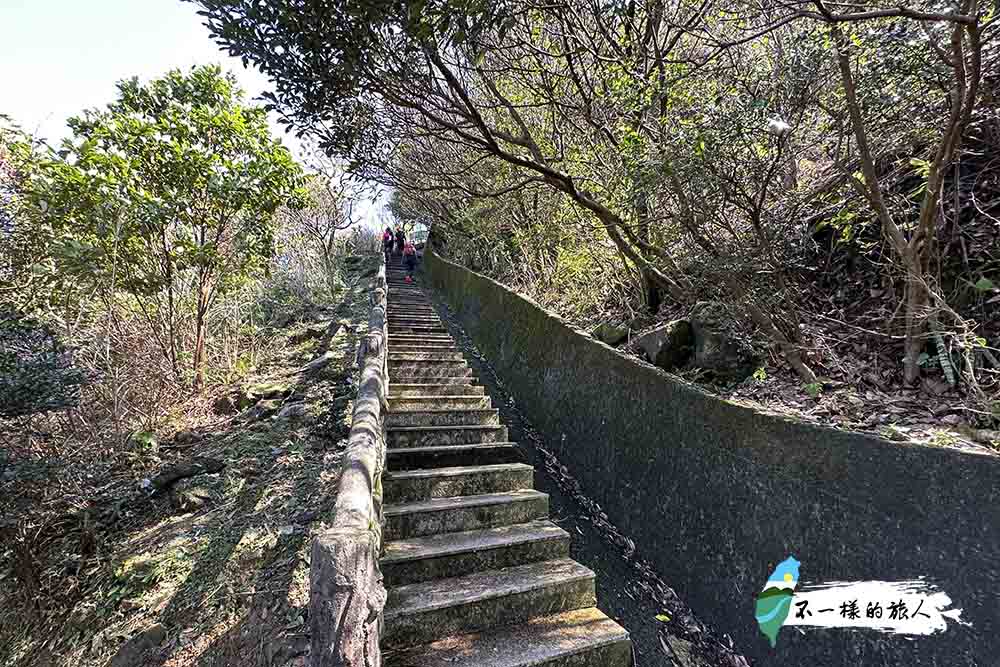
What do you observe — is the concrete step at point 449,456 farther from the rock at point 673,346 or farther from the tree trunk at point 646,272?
the tree trunk at point 646,272

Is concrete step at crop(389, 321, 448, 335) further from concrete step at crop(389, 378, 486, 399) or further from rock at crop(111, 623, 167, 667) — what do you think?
rock at crop(111, 623, 167, 667)

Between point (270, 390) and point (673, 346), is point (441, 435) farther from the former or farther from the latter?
point (270, 390)

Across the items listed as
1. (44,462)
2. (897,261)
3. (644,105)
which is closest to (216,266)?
Answer: (44,462)

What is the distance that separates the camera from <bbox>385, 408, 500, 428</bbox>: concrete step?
14.5 feet

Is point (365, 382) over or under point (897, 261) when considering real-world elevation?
under

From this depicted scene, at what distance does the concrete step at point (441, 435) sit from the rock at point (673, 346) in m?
1.72

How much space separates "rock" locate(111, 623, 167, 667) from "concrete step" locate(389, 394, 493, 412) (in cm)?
232

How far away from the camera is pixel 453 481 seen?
3.63m

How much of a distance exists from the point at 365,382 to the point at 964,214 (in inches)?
180

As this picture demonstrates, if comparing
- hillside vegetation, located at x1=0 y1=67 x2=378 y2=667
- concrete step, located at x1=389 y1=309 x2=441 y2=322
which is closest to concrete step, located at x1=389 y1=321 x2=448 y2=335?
concrete step, located at x1=389 y1=309 x2=441 y2=322

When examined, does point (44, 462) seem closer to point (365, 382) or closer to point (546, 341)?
point (365, 382)

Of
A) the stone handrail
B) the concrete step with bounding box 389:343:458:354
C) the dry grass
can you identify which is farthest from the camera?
the concrete step with bounding box 389:343:458:354

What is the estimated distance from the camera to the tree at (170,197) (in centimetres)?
454

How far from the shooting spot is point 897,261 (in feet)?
9.77
